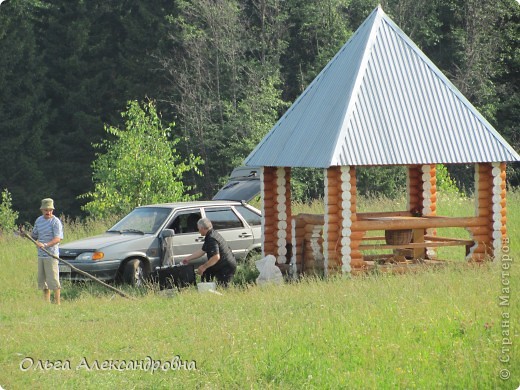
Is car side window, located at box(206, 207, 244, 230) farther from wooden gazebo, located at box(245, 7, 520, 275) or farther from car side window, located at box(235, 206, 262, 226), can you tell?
wooden gazebo, located at box(245, 7, 520, 275)

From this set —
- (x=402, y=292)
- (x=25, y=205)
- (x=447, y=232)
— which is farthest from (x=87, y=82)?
(x=402, y=292)

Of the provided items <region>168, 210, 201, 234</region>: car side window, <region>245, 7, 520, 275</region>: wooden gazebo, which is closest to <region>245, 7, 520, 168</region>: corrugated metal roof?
<region>245, 7, 520, 275</region>: wooden gazebo

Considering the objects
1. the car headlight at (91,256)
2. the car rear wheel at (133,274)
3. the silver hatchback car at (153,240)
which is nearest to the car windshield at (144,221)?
the silver hatchback car at (153,240)

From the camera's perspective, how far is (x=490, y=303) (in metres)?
13.0

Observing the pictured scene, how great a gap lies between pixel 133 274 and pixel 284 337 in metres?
6.60

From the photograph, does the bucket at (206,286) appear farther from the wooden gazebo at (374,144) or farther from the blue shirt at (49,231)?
the blue shirt at (49,231)

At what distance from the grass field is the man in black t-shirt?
672 mm

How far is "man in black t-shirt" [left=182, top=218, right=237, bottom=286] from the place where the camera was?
1647 cm

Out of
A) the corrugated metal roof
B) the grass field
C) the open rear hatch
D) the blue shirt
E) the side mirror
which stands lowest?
the grass field

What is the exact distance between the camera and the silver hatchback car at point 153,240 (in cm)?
1773

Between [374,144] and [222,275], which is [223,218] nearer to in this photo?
[222,275]

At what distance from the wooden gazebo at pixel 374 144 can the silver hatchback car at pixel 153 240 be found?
771mm

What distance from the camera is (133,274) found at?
17.8 metres

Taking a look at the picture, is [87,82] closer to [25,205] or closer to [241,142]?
[25,205]
